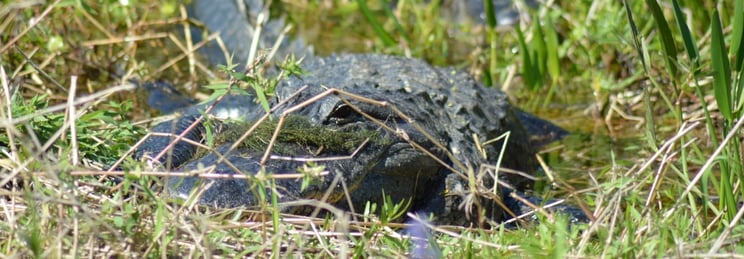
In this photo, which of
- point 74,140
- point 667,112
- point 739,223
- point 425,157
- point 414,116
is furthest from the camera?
point 667,112

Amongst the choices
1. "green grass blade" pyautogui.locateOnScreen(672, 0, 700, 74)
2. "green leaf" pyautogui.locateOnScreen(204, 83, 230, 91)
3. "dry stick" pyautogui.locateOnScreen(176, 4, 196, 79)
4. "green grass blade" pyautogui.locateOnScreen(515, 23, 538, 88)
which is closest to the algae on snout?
"green leaf" pyautogui.locateOnScreen(204, 83, 230, 91)

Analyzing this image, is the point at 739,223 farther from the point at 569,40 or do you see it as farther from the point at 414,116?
the point at 569,40

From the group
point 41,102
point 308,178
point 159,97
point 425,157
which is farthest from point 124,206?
point 159,97

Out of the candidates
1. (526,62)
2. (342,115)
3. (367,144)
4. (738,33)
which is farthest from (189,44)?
(738,33)

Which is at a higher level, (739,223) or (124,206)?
(124,206)

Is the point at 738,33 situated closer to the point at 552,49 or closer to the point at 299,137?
the point at 299,137

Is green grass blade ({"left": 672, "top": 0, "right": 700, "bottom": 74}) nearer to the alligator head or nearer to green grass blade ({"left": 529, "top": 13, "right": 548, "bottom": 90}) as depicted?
the alligator head
